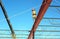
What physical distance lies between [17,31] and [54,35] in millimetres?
3007

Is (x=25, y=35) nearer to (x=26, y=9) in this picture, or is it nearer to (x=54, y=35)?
(x=54, y=35)

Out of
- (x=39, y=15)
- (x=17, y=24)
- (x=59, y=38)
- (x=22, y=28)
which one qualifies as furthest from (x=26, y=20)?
(x=59, y=38)

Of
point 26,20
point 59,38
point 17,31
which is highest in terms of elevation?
point 26,20

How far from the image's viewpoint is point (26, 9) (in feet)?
25.5

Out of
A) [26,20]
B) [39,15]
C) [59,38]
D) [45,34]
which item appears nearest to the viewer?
[39,15]

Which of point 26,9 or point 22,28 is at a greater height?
point 26,9

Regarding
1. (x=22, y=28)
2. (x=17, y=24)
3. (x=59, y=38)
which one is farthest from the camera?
(x=59, y=38)

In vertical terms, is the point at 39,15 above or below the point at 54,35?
above

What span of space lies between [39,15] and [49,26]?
3.69m

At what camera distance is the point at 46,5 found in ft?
20.4

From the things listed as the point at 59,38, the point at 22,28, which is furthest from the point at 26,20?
the point at 59,38

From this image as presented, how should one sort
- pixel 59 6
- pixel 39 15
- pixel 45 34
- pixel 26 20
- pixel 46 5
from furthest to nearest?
pixel 45 34
pixel 26 20
pixel 59 6
pixel 39 15
pixel 46 5

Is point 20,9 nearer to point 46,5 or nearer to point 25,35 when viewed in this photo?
point 46,5

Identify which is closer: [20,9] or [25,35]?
[20,9]
